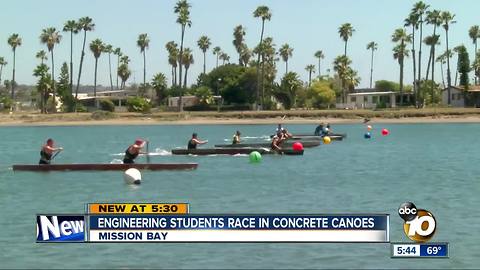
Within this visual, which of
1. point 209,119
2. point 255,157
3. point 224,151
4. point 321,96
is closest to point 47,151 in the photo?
point 255,157

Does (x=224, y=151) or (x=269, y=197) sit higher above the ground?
(x=224, y=151)

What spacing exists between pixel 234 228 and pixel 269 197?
13.9 metres

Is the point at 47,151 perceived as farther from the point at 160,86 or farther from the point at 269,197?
the point at 160,86

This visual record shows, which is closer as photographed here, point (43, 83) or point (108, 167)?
point (108, 167)

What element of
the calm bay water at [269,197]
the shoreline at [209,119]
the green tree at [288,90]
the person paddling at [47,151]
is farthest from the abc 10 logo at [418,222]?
the green tree at [288,90]

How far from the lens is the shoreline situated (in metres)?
102

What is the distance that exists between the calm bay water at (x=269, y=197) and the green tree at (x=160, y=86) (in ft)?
284

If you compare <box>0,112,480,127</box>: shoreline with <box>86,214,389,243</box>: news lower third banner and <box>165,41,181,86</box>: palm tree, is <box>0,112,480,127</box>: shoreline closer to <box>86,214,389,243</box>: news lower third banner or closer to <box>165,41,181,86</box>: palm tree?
<box>165,41,181,86</box>: palm tree

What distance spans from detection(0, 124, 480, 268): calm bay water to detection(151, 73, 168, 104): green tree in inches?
3411

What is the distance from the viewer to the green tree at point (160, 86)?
14150cm

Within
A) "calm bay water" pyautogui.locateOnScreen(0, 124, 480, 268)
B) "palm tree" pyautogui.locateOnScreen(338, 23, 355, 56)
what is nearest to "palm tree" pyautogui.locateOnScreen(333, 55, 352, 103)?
"palm tree" pyautogui.locateOnScreen(338, 23, 355, 56)

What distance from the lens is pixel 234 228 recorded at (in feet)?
44.7

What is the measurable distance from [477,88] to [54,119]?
59.2 metres

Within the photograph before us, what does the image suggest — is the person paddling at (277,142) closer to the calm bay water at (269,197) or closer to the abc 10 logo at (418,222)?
the calm bay water at (269,197)
